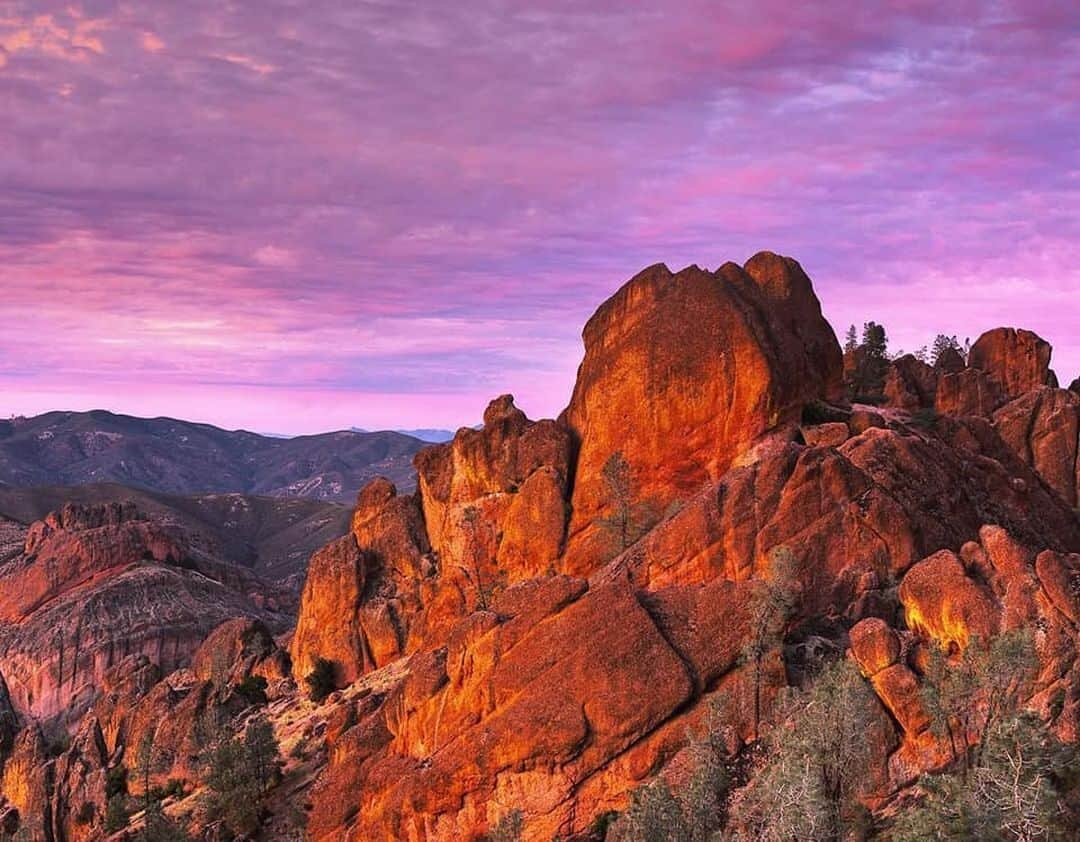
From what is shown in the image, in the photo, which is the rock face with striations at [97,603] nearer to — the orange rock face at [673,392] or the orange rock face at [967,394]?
the orange rock face at [673,392]

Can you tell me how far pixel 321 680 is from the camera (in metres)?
82.8

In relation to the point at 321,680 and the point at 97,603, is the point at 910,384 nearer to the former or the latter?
the point at 321,680

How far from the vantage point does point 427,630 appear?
80.1m

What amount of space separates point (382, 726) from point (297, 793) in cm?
1179

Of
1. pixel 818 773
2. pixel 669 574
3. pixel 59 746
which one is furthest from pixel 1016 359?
pixel 59 746

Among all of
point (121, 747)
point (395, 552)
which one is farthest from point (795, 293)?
point (121, 747)

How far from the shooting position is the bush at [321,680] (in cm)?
8219

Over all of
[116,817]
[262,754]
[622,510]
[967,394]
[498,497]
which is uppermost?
[967,394]

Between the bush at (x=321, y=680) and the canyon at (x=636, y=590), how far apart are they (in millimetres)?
748

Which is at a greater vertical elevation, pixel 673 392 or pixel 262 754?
pixel 673 392

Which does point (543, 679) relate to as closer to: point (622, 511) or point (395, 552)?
point (622, 511)

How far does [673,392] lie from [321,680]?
41.6 m

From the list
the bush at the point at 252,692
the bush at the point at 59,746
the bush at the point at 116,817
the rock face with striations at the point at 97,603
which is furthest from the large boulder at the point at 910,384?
the rock face with striations at the point at 97,603

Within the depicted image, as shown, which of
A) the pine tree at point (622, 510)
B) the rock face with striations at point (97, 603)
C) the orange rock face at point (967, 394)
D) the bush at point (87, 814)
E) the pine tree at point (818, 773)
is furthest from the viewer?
the rock face with striations at point (97, 603)
